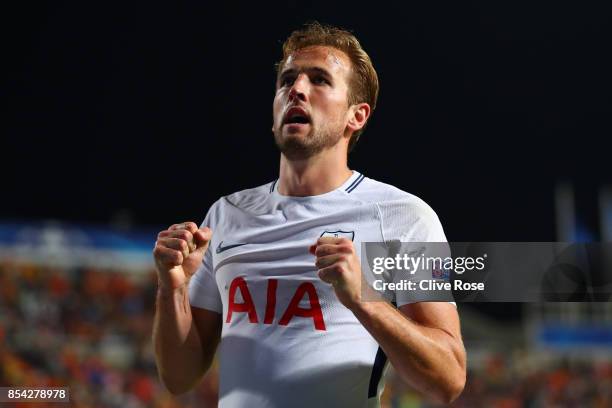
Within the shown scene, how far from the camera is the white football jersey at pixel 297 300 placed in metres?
2.27

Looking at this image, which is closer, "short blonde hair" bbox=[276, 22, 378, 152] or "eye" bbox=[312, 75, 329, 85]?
"eye" bbox=[312, 75, 329, 85]

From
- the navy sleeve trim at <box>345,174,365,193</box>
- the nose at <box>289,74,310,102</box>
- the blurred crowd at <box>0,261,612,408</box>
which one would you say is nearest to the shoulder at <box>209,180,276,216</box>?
the navy sleeve trim at <box>345,174,365,193</box>

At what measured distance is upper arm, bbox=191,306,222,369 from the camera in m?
2.60

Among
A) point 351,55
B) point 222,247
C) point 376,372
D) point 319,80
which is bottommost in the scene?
point 376,372

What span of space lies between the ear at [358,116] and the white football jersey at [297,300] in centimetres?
17

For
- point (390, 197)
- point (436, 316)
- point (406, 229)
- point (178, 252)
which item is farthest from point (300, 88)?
point (436, 316)

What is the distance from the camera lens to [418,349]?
2055 millimetres

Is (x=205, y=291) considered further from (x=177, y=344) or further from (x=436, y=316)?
(x=436, y=316)

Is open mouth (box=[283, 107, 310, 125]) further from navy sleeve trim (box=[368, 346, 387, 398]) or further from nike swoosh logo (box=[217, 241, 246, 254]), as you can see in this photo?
navy sleeve trim (box=[368, 346, 387, 398])

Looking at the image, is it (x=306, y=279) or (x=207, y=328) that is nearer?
(x=306, y=279)

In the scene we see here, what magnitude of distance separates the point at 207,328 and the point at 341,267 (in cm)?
85

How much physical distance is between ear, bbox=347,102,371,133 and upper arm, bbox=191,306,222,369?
30.9 inches

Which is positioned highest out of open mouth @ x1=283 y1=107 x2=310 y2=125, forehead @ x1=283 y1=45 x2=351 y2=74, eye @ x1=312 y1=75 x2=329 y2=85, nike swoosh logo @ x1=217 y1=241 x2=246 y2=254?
forehead @ x1=283 y1=45 x2=351 y2=74

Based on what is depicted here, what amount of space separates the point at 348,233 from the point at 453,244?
0.34 m
